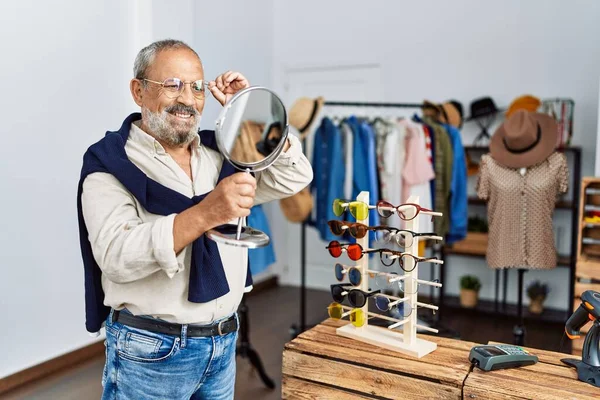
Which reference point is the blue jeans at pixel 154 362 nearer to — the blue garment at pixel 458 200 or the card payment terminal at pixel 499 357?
the card payment terminal at pixel 499 357

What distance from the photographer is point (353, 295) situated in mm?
2000

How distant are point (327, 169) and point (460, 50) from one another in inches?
75.1

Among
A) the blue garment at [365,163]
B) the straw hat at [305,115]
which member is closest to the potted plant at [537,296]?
the blue garment at [365,163]

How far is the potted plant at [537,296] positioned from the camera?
4.87 metres

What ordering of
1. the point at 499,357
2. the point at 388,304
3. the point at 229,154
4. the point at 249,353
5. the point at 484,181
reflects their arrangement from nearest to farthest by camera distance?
the point at 229,154 → the point at 499,357 → the point at 388,304 → the point at 249,353 → the point at 484,181

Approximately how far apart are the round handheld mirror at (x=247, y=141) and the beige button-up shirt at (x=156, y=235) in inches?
4.0

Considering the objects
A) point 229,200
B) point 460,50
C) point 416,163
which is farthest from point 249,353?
point 460,50

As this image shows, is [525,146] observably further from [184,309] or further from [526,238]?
[184,309]

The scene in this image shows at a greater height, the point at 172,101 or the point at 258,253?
the point at 172,101

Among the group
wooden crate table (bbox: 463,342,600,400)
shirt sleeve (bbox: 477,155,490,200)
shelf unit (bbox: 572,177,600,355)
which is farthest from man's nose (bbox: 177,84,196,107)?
shirt sleeve (bbox: 477,155,490,200)

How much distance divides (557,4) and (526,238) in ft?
7.15

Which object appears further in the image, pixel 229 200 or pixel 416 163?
pixel 416 163

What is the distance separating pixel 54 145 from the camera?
3.66 meters

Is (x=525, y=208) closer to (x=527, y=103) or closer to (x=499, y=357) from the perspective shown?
(x=527, y=103)
